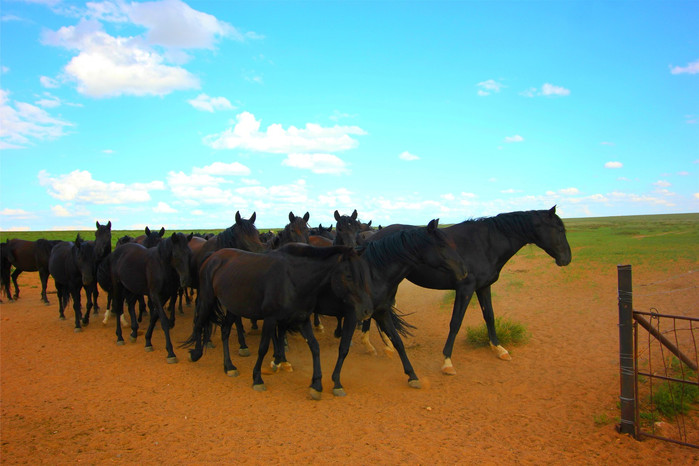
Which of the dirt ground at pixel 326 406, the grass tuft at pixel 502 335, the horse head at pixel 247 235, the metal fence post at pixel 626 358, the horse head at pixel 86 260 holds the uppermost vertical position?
the horse head at pixel 247 235

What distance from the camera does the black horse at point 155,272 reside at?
778 cm

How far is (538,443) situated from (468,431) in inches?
30.0

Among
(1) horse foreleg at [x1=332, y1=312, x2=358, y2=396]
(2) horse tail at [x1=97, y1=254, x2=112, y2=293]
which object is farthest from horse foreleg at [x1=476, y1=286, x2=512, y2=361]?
(2) horse tail at [x1=97, y1=254, x2=112, y2=293]

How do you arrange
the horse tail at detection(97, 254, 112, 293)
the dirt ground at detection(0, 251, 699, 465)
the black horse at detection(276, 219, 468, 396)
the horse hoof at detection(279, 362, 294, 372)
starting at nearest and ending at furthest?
the dirt ground at detection(0, 251, 699, 465) → the black horse at detection(276, 219, 468, 396) → the horse hoof at detection(279, 362, 294, 372) → the horse tail at detection(97, 254, 112, 293)

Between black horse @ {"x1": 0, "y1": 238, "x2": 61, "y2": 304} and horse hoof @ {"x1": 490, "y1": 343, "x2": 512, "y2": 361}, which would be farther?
black horse @ {"x1": 0, "y1": 238, "x2": 61, "y2": 304}

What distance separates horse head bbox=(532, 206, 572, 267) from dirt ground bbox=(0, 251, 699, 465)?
1917mm

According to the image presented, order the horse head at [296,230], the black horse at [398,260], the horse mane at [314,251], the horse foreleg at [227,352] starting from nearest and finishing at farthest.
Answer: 1. the horse mane at [314,251]
2. the black horse at [398,260]
3. the horse foreleg at [227,352]
4. the horse head at [296,230]

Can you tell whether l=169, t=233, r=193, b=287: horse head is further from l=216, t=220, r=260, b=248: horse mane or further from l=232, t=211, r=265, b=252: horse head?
l=232, t=211, r=265, b=252: horse head

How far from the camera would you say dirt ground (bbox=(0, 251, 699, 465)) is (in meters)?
4.37

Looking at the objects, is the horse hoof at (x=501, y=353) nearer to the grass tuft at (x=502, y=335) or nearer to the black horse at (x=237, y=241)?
the grass tuft at (x=502, y=335)

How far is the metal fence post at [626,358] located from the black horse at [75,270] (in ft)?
36.0

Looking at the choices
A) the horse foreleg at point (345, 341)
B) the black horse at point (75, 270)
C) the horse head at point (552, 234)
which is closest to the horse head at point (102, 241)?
the black horse at point (75, 270)

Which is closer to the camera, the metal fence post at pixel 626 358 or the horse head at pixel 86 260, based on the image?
the metal fence post at pixel 626 358

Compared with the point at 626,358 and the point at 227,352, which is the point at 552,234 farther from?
the point at 227,352
